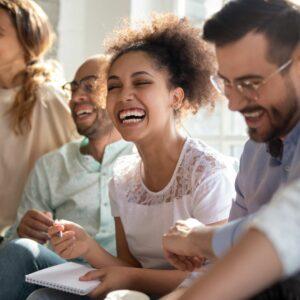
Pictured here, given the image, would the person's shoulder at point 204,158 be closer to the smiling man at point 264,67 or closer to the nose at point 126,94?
the nose at point 126,94

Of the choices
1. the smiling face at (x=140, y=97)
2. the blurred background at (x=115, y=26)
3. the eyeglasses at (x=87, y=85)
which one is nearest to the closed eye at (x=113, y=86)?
the smiling face at (x=140, y=97)

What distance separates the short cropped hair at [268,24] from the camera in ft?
3.50

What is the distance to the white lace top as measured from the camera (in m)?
1.48

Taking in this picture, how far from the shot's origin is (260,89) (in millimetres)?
1064

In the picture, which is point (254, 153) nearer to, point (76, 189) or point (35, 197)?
point (76, 189)

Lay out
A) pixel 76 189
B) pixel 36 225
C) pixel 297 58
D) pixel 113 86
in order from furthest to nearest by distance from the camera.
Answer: pixel 76 189 < pixel 36 225 < pixel 113 86 < pixel 297 58

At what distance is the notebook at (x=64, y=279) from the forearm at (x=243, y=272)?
1.96 ft

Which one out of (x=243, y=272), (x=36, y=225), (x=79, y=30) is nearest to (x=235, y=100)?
(x=243, y=272)

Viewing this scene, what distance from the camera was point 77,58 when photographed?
Answer: 9.39ft

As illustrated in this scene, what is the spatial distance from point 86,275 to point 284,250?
73cm

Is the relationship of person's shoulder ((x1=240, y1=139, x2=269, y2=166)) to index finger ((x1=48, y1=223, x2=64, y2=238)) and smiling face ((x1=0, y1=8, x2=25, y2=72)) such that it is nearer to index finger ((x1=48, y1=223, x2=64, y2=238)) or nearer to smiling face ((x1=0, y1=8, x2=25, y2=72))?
index finger ((x1=48, y1=223, x2=64, y2=238))

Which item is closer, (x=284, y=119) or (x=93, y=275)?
(x=284, y=119)

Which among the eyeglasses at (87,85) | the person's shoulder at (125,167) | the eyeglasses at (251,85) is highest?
the eyeglasses at (251,85)

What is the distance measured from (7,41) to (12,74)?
0.40 ft
